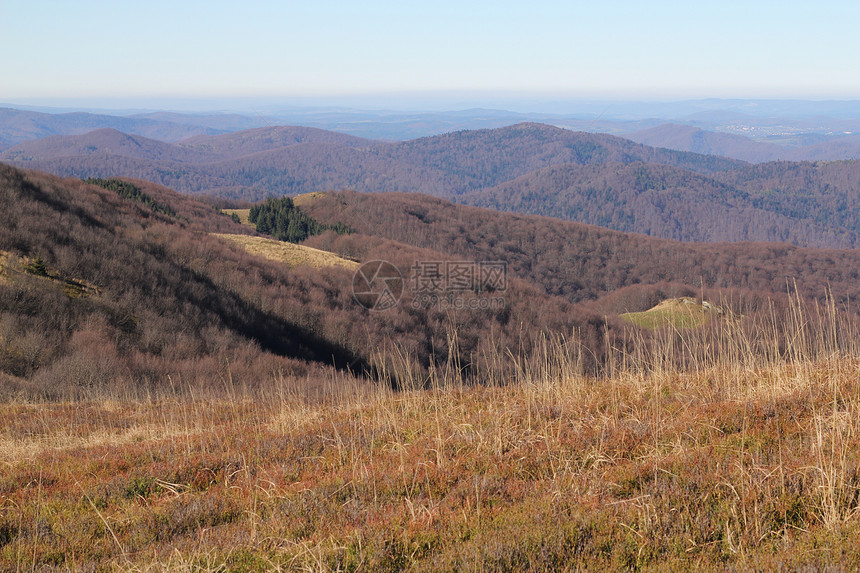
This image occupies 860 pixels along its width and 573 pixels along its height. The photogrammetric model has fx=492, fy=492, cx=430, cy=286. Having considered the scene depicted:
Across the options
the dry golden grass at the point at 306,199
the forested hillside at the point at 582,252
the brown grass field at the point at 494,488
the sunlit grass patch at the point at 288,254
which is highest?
the dry golden grass at the point at 306,199

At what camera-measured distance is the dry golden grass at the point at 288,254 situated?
46000 mm

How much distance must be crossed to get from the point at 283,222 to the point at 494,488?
88.4m

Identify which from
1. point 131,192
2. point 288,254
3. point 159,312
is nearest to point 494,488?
Answer: point 159,312

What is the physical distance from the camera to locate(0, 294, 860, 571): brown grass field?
341 cm

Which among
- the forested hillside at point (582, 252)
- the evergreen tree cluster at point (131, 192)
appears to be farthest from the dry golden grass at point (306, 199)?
the evergreen tree cluster at point (131, 192)

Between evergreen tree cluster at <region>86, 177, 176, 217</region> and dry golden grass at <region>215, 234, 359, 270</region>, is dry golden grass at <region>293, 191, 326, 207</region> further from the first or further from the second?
dry golden grass at <region>215, 234, 359, 270</region>

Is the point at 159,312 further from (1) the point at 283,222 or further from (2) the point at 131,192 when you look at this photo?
(1) the point at 283,222

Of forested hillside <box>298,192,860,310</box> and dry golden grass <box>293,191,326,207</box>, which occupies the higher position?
dry golden grass <box>293,191,326,207</box>

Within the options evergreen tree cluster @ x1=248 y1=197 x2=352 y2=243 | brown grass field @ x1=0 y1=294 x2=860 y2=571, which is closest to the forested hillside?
evergreen tree cluster @ x1=248 y1=197 x2=352 y2=243

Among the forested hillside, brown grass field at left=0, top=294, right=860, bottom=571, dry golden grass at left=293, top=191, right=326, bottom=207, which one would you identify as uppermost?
dry golden grass at left=293, top=191, right=326, bottom=207

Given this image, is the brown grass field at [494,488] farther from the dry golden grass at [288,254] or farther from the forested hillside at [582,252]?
the forested hillside at [582,252]

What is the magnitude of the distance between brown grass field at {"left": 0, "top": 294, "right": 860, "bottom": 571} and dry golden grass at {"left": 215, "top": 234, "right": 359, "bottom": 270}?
130ft

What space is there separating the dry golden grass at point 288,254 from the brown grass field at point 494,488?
39627 millimetres

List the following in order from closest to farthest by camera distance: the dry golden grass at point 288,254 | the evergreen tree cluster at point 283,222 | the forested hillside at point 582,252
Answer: the dry golden grass at point 288,254 → the evergreen tree cluster at point 283,222 → the forested hillside at point 582,252
